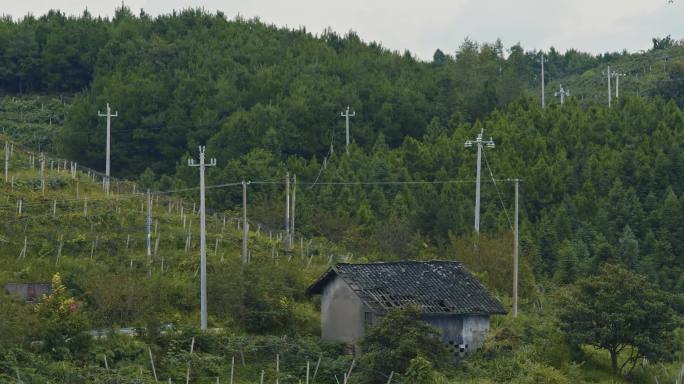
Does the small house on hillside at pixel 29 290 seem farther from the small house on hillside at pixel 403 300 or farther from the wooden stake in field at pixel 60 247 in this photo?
the small house on hillside at pixel 403 300

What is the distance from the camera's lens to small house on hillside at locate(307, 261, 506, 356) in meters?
48.0

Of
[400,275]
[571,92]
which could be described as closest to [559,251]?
[400,275]

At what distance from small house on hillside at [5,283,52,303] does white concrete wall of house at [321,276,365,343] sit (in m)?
10.4

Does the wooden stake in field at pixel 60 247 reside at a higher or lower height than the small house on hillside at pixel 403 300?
higher

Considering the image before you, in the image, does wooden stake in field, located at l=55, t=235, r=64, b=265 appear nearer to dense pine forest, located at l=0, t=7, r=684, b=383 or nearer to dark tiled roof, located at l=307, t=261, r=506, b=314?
dense pine forest, located at l=0, t=7, r=684, b=383

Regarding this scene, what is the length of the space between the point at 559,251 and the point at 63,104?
6243 cm

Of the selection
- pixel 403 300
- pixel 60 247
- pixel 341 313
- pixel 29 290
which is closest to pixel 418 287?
pixel 403 300

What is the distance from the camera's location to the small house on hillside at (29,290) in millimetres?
49781

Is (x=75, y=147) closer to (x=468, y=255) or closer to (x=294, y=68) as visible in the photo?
(x=294, y=68)

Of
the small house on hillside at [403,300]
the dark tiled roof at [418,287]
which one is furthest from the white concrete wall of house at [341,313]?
the dark tiled roof at [418,287]

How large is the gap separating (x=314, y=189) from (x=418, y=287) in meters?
30.5

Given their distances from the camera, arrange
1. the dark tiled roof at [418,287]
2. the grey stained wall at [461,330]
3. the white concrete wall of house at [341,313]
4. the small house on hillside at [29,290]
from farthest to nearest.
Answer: the small house on hillside at [29,290] → the white concrete wall of house at [341,313] → the dark tiled roof at [418,287] → the grey stained wall at [461,330]

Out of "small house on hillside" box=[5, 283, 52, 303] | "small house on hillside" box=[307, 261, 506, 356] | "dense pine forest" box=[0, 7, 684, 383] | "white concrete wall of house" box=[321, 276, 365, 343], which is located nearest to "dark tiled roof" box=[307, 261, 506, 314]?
"small house on hillside" box=[307, 261, 506, 356]

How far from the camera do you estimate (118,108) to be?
98.7m
